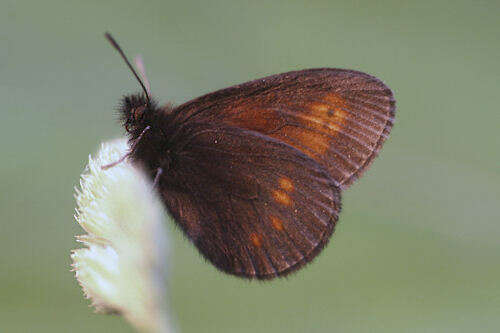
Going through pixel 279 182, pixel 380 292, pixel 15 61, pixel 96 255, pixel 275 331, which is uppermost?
pixel 15 61

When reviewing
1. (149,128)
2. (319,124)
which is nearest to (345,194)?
(319,124)

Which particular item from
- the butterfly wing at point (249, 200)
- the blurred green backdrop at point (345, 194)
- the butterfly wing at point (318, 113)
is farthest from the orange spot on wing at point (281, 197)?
the blurred green backdrop at point (345, 194)

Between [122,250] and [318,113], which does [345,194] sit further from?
[122,250]

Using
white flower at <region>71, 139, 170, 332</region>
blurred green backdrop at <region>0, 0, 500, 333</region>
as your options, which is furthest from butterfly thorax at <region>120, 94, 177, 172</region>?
blurred green backdrop at <region>0, 0, 500, 333</region>

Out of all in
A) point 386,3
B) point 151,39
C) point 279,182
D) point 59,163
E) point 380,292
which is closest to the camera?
point 279,182

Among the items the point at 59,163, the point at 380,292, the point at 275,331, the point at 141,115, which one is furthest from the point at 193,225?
the point at 59,163

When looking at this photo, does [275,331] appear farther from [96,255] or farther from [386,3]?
[386,3]
